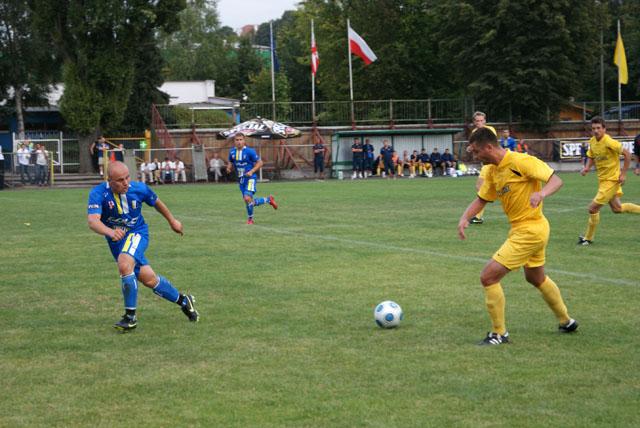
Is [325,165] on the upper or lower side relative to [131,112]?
lower

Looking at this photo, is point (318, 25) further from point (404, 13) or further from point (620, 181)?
point (620, 181)

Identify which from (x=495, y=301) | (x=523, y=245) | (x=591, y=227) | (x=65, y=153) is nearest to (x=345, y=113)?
(x=65, y=153)

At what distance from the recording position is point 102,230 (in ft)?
26.7

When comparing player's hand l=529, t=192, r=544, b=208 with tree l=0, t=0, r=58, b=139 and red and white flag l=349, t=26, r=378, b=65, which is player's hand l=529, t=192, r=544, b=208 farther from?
tree l=0, t=0, r=58, b=139

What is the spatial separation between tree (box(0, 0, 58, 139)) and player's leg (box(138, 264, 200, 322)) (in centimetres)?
4832

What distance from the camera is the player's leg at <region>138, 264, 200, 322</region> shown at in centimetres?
848

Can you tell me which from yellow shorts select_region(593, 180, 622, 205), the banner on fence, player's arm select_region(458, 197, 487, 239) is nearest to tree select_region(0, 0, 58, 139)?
the banner on fence

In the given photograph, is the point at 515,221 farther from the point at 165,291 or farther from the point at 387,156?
the point at 387,156

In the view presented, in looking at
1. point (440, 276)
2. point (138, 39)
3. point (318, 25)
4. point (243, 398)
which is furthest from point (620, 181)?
point (318, 25)

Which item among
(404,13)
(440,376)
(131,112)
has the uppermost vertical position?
(404,13)

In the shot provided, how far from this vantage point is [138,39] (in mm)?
44875

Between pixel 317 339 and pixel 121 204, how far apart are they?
7.60 feet

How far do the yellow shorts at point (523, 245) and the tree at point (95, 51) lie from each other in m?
37.6

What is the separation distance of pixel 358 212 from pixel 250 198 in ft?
10.6
